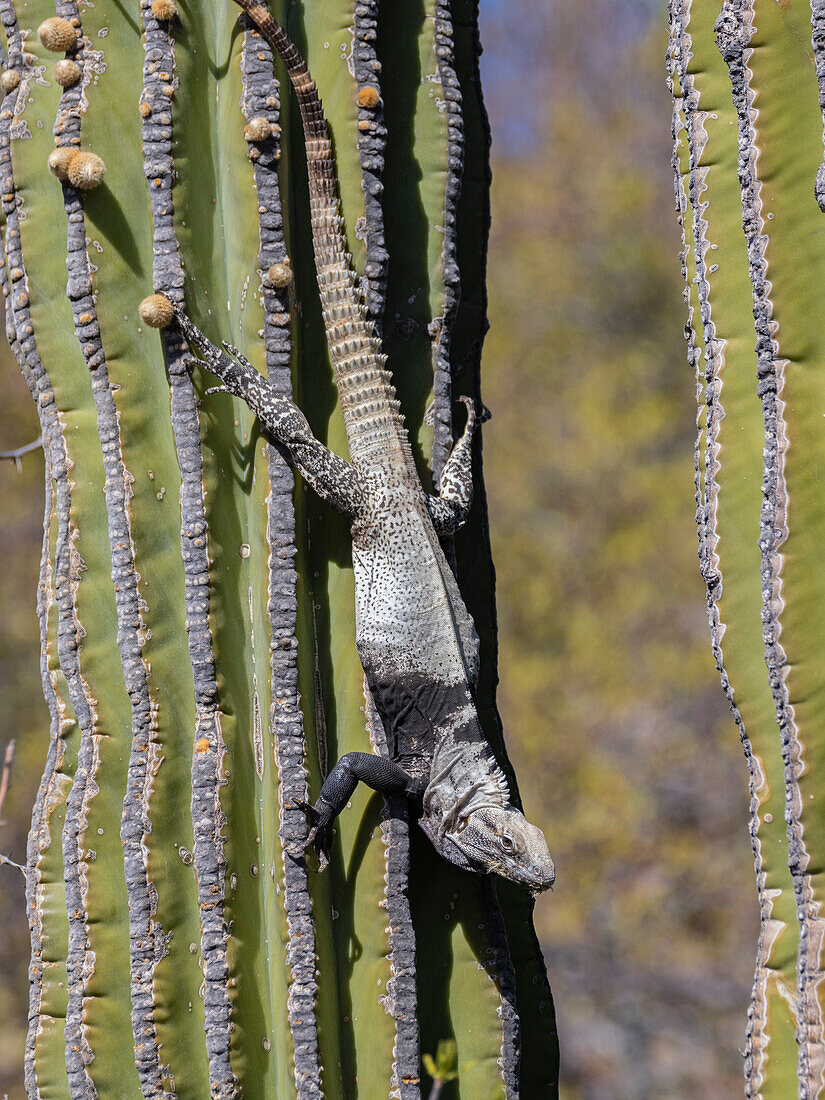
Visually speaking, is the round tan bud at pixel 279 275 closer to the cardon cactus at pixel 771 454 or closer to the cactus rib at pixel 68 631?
the cactus rib at pixel 68 631

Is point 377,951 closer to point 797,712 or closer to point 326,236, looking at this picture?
point 797,712

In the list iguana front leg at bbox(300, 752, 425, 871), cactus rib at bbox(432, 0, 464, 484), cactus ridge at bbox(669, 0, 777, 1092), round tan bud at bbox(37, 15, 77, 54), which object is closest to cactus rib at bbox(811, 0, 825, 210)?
cactus ridge at bbox(669, 0, 777, 1092)

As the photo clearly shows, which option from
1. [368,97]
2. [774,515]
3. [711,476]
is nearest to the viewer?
[774,515]

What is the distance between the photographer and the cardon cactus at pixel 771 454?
2.12 m

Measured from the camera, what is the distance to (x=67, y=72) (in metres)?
2.46

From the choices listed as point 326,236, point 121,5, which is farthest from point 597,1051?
point 121,5

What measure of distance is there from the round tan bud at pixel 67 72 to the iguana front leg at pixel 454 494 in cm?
126

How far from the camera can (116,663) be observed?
251cm

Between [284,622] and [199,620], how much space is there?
199 millimetres

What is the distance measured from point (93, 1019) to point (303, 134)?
2.21 metres

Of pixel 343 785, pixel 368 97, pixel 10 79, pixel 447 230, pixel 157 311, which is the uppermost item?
pixel 10 79

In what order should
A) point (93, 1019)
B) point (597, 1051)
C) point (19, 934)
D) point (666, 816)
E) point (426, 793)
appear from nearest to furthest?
point (93, 1019), point (426, 793), point (597, 1051), point (19, 934), point (666, 816)

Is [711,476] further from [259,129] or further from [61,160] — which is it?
[61,160]

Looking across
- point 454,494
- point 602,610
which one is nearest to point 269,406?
point 454,494
